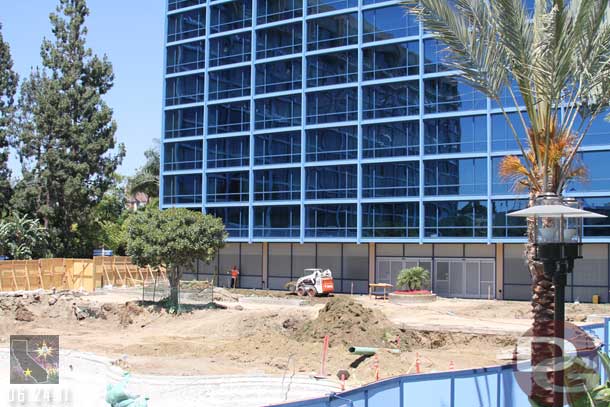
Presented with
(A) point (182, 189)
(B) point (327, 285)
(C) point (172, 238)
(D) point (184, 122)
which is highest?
(D) point (184, 122)

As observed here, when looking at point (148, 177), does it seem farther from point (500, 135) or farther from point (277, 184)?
point (500, 135)

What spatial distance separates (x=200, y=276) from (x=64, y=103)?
1972 cm

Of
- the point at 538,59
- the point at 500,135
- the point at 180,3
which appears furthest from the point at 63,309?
the point at 538,59

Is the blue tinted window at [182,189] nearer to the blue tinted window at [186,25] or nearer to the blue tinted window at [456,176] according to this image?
the blue tinted window at [186,25]

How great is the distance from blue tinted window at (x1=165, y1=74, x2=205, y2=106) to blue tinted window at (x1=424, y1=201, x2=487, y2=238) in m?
23.0

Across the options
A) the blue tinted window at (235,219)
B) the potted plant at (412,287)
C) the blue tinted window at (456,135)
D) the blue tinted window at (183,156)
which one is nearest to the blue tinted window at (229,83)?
the blue tinted window at (183,156)

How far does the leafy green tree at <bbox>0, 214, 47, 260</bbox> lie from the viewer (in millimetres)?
57844

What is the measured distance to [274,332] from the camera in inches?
1245

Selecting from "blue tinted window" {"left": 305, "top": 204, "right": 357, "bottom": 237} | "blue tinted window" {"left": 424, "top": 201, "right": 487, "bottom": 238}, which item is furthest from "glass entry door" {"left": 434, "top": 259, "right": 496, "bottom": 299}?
"blue tinted window" {"left": 305, "top": 204, "right": 357, "bottom": 237}

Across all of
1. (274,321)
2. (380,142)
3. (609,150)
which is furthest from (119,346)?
(609,150)

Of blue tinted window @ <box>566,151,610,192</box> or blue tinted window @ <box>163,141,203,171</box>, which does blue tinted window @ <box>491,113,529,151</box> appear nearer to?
blue tinted window @ <box>566,151,610,192</box>

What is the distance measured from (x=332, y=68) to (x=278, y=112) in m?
5.60

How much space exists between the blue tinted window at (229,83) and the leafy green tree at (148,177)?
16.0 meters

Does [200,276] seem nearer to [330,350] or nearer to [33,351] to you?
[33,351]
